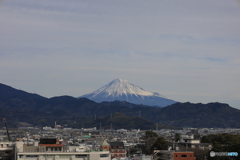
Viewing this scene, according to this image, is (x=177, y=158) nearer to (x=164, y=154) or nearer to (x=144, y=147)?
(x=164, y=154)

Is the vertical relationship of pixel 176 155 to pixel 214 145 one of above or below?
below

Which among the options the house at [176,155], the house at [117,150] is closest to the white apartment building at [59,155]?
the house at [176,155]

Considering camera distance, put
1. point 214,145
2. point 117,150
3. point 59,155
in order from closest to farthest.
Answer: point 59,155, point 214,145, point 117,150

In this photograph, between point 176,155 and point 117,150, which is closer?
point 176,155

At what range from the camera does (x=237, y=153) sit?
46719 millimetres

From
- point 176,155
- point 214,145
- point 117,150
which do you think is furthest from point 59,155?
point 117,150

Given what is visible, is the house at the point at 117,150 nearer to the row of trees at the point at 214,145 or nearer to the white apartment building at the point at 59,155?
the row of trees at the point at 214,145

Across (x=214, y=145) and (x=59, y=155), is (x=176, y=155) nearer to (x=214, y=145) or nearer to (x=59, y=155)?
(x=59, y=155)

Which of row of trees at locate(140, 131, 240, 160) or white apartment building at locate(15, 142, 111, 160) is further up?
row of trees at locate(140, 131, 240, 160)

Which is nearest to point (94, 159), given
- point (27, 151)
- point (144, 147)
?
point (27, 151)

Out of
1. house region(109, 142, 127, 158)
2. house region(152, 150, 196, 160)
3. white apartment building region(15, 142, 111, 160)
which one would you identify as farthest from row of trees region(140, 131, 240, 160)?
white apartment building region(15, 142, 111, 160)

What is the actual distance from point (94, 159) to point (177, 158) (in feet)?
33.3

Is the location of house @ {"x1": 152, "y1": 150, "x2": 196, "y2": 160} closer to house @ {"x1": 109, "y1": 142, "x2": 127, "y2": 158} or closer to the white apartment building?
the white apartment building

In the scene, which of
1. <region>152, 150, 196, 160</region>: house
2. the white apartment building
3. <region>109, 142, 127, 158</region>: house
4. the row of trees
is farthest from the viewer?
<region>109, 142, 127, 158</region>: house
